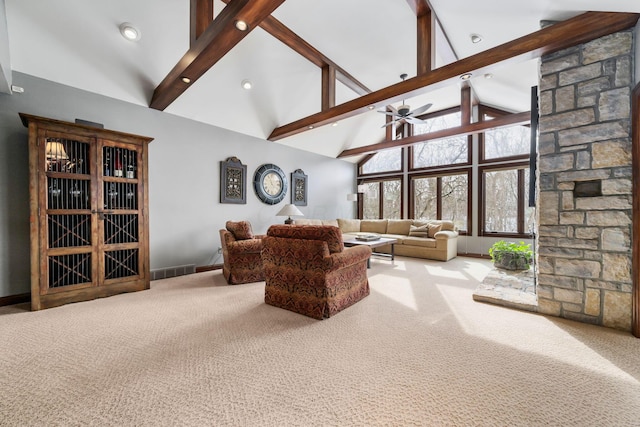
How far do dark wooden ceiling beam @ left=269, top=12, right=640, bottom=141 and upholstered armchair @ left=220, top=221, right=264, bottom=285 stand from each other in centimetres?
267

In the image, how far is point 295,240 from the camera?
8.52 ft

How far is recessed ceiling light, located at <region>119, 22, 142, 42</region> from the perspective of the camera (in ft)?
9.72

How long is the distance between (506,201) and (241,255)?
19.2 ft

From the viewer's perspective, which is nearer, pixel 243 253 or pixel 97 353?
pixel 97 353

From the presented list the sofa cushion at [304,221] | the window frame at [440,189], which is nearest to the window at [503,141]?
the window frame at [440,189]

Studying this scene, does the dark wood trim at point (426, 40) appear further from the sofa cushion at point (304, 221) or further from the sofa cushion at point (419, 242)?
the sofa cushion at point (304, 221)

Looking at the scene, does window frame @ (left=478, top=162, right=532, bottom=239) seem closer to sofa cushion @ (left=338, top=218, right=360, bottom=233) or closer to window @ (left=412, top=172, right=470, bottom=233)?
window @ (left=412, top=172, right=470, bottom=233)

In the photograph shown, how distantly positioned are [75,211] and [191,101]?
232cm

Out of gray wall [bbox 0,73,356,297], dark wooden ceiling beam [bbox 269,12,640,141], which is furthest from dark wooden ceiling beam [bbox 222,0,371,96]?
gray wall [bbox 0,73,356,297]

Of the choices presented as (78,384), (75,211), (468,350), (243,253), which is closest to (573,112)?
(468,350)

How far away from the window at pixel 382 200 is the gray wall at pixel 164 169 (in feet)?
8.46

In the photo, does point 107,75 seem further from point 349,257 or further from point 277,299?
point 349,257

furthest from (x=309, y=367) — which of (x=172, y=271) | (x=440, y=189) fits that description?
(x=440, y=189)

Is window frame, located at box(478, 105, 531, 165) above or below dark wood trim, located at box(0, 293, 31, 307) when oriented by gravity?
above
